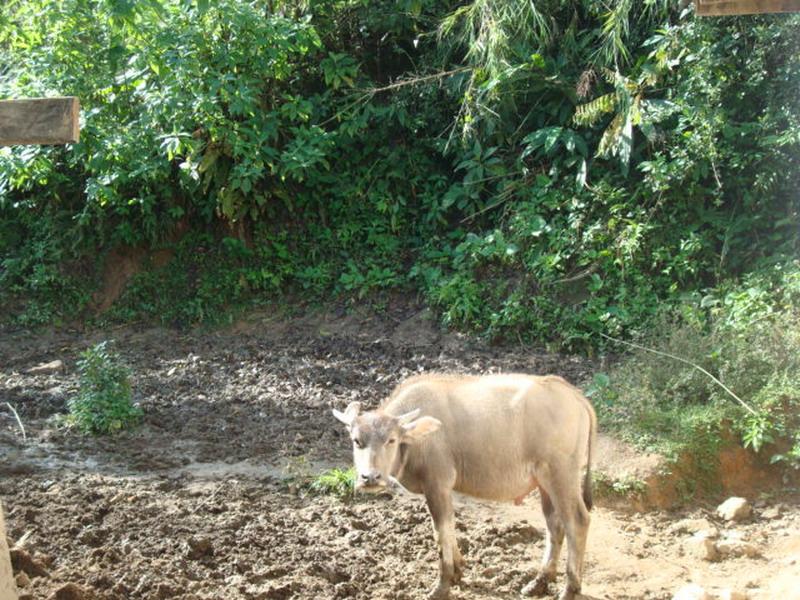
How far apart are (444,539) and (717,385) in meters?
3.92

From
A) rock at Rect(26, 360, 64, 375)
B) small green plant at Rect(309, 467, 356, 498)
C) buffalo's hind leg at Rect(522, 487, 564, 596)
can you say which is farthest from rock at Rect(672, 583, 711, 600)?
rock at Rect(26, 360, 64, 375)

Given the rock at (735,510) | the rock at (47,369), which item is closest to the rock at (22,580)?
the rock at (735,510)

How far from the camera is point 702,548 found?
7.16 m

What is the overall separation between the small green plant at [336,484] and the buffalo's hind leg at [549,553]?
1.79m

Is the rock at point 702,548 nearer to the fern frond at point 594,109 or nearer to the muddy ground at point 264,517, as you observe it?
the muddy ground at point 264,517

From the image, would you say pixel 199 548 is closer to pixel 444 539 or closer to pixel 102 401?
pixel 444 539

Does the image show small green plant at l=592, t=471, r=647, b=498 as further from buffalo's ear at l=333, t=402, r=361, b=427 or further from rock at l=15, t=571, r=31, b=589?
rock at l=15, t=571, r=31, b=589

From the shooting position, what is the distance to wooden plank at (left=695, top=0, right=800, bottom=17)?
4.73 meters

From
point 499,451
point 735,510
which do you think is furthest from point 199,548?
point 735,510

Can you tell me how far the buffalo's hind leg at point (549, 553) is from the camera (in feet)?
21.0

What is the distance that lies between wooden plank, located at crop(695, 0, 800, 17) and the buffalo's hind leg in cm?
317

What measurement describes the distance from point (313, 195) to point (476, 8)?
3573 mm

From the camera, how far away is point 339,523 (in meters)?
7.22

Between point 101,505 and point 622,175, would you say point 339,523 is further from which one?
point 622,175
